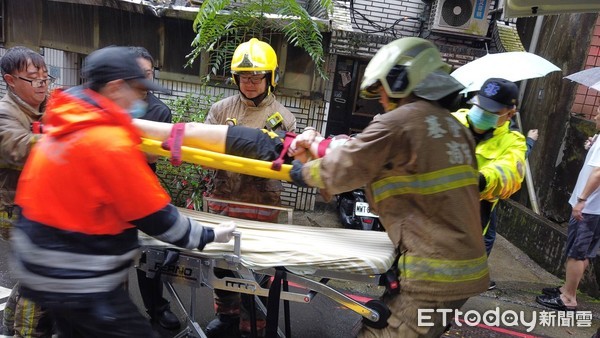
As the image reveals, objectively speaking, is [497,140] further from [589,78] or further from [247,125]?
[247,125]

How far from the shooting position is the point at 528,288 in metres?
4.86

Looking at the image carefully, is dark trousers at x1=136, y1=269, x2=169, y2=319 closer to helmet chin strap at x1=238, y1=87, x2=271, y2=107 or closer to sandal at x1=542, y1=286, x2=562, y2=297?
helmet chin strap at x1=238, y1=87, x2=271, y2=107

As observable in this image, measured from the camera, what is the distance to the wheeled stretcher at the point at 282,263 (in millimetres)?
2164

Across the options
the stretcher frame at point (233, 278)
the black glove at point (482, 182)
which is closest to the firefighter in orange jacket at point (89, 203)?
the stretcher frame at point (233, 278)

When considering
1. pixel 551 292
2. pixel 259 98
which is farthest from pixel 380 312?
pixel 551 292

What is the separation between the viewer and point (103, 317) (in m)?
1.79

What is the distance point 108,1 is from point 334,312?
15.9 ft

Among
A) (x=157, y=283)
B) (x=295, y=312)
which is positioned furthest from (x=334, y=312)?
(x=157, y=283)

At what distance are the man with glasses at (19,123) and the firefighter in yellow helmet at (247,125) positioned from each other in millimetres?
1195

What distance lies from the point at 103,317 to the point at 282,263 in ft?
2.84

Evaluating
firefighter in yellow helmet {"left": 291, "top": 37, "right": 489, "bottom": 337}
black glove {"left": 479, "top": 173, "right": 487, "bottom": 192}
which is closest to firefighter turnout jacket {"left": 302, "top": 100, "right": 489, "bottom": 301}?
firefighter in yellow helmet {"left": 291, "top": 37, "right": 489, "bottom": 337}

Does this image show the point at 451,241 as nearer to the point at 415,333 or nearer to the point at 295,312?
the point at 415,333

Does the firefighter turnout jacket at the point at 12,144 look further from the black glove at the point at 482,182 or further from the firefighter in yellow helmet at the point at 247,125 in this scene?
the black glove at the point at 482,182

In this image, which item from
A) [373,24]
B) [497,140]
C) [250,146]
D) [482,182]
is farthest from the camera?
[373,24]
